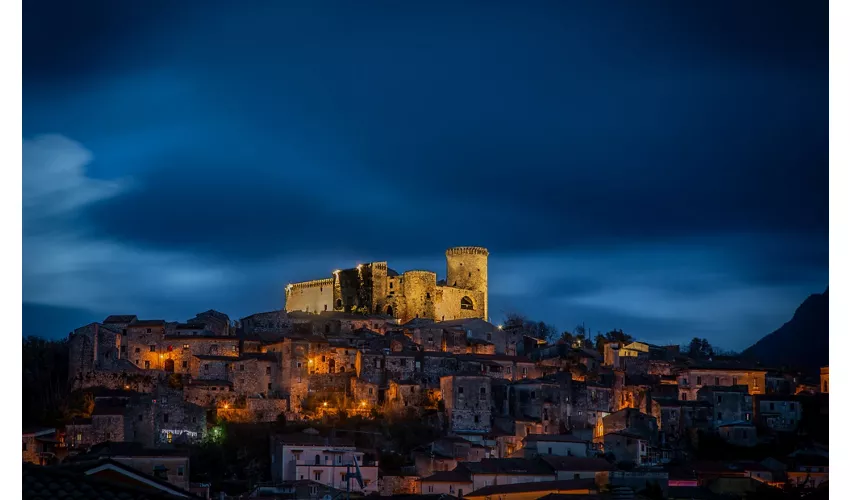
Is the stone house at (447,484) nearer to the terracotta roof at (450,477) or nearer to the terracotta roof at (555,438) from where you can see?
the terracotta roof at (450,477)

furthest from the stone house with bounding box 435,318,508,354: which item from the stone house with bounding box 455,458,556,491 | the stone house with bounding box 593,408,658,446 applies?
the stone house with bounding box 455,458,556,491

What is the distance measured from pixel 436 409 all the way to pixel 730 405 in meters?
7.96

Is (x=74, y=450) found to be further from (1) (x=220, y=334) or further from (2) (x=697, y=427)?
(2) (x=697, y=427)

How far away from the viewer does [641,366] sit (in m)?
40.5

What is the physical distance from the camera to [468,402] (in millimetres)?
32562

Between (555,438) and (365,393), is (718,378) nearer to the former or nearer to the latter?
(555,438)

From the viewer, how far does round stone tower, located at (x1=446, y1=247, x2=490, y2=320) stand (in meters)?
47.9

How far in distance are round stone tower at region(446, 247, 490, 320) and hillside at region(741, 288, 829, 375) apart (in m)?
9.81

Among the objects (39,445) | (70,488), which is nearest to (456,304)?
(39,445)

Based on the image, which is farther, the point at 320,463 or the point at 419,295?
the point at 419,295

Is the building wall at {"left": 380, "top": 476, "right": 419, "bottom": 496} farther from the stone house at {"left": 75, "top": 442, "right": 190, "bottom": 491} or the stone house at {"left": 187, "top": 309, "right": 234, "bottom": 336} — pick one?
the stone house at {"left": 187, "top": 309, "right": 234, "bottom": 336}

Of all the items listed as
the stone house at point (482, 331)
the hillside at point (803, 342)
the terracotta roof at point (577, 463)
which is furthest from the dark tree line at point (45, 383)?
the hillside at point (803, 342)

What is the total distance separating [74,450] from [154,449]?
241 centimetres
